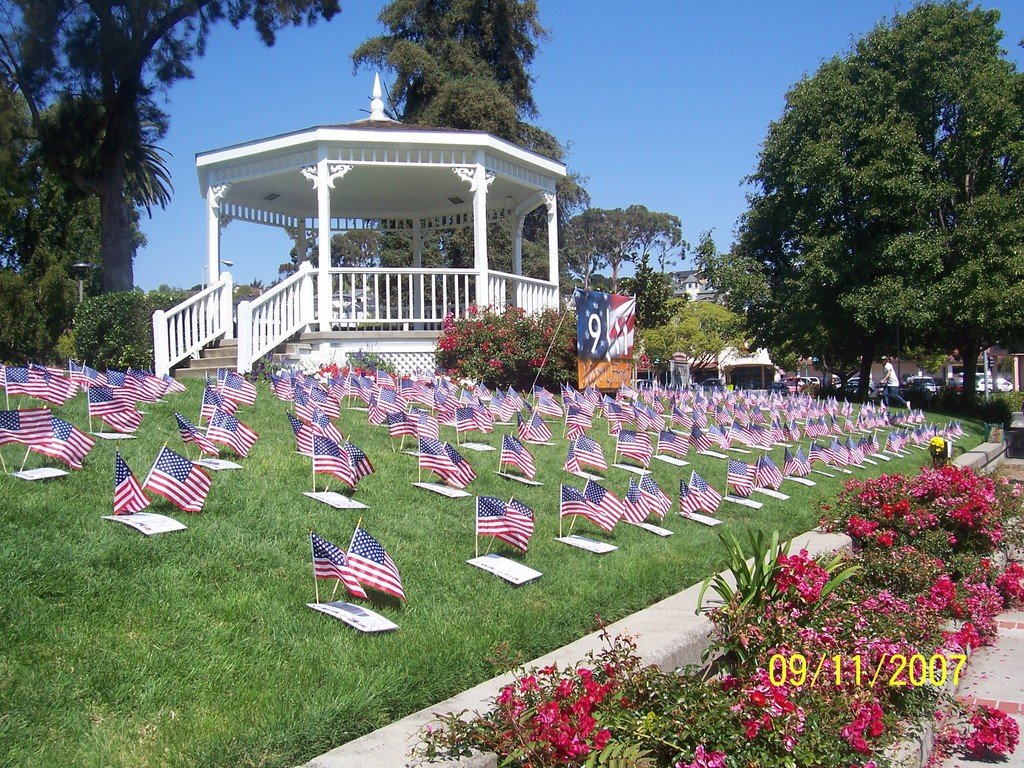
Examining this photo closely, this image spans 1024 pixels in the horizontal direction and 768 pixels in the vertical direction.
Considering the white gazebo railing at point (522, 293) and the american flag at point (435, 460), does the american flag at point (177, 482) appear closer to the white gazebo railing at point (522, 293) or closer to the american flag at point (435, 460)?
the american flag at point (435, 460)

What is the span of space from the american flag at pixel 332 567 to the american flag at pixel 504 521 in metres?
1.40

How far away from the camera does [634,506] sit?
8359mm

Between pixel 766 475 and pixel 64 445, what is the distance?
786cm

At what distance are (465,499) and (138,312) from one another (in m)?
10.1

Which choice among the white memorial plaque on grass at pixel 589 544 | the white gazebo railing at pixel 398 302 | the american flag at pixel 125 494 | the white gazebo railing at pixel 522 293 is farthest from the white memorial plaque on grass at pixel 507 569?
the white gazebo railing at pixel 522 293

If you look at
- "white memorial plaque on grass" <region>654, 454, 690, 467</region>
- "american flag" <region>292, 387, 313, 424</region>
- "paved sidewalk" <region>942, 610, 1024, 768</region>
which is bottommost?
"paved sidewalk" <region>942, 610, 1024, 768</region>

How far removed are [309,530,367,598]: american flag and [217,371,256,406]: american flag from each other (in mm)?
5148

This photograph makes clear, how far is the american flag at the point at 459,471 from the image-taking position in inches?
319

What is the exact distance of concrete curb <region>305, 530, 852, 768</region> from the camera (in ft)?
11.8

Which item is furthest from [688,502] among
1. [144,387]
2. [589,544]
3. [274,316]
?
[274,316]

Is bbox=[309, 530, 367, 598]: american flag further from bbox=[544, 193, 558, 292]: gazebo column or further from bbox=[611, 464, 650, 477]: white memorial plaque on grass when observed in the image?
bbox=[544, 193, 558, 292]: gazebo column

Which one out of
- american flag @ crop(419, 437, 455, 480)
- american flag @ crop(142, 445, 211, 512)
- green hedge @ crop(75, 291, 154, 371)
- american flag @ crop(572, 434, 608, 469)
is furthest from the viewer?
green hedge @ crop(75, 291, 154, 371)

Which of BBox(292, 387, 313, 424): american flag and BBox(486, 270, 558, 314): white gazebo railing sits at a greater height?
BBox(486, 270, 558, 314): white gazebo railing

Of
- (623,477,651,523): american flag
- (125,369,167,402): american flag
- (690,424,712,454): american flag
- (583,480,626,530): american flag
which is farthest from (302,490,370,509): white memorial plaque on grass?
(690,424,712,454): american flag
